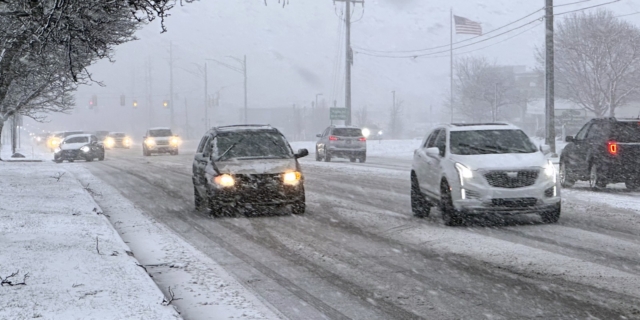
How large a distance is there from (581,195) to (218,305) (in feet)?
40.0

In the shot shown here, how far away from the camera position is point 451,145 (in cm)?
1296

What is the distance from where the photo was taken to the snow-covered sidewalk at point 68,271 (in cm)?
604

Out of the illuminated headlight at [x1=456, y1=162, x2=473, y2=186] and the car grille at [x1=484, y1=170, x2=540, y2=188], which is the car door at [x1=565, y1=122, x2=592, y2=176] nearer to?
the car grille at [x1=484, y1=170, x2=540, y2=188]

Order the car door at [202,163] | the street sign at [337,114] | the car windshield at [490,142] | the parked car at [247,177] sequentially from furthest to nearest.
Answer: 1. the street sign at [337,114]
2. the car door at [202,163]
3. the parked car at [247,177]
4. the car windshield at [490,142]

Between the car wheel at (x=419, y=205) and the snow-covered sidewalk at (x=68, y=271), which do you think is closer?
the snow-covered sidewalk at (x=68, y=271)

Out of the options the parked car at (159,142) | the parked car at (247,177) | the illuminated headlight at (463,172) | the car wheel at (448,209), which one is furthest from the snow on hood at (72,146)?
the illuminated headlight at (463,172)

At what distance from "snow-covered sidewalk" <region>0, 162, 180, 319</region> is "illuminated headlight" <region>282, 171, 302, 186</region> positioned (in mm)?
3186

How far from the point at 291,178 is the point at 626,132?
28.7ft

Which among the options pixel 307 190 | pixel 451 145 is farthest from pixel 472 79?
pixel 451 145

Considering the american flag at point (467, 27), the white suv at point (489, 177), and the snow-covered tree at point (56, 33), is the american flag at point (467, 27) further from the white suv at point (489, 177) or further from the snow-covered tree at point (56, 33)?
the white suv at point (489, 177)

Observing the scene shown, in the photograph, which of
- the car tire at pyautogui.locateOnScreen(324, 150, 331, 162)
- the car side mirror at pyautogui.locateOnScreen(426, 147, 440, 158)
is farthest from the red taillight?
the car tire at pyautogui.locateOnScreen(324, 150, 331, 162)

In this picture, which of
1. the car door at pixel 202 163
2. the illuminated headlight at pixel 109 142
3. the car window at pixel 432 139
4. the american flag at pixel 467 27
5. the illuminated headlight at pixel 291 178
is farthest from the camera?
the illuminated headlight at pixel 109 142

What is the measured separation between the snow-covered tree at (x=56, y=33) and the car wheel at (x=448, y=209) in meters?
5.07

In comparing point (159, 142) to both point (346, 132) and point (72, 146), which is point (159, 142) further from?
point (346, 132)
